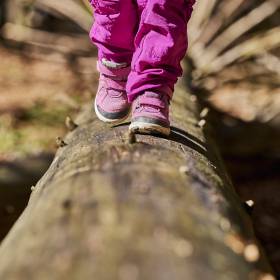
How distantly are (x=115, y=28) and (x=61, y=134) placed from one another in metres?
2.23

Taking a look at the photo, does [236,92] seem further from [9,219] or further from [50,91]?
[9,219]

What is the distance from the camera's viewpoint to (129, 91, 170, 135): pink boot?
2127 millimetres

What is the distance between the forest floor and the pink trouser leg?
57.6 inches

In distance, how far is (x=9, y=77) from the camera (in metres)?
5.56

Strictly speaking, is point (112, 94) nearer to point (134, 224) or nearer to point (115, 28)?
point (115, 28)

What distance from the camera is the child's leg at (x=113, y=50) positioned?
2.27m

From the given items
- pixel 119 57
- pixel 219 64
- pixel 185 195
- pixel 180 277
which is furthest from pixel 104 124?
pixel 219 64

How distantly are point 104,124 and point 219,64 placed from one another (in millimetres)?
2797

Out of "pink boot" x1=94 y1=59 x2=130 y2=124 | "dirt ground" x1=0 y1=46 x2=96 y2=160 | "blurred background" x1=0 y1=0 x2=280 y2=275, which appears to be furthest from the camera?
"dirt ground" x1=0 y1=46 x2=96 y2=160

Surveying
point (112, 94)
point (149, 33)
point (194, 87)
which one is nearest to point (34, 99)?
point (194, 87)

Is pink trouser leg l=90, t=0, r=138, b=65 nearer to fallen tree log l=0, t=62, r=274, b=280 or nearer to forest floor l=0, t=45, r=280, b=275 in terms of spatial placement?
fallen tree log l=0, t=62, r=274, b=280

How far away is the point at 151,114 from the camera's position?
2146 millimetres

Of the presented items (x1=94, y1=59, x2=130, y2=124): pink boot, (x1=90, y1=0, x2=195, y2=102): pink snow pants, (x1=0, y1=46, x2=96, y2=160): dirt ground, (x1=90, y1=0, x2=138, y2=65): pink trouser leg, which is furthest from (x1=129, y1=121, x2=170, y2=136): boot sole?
(x1=0, y1=46, x2=96, y2=160): dirt ground

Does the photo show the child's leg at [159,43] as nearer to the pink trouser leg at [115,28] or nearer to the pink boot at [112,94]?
the pink trouser leg at [115,28]
